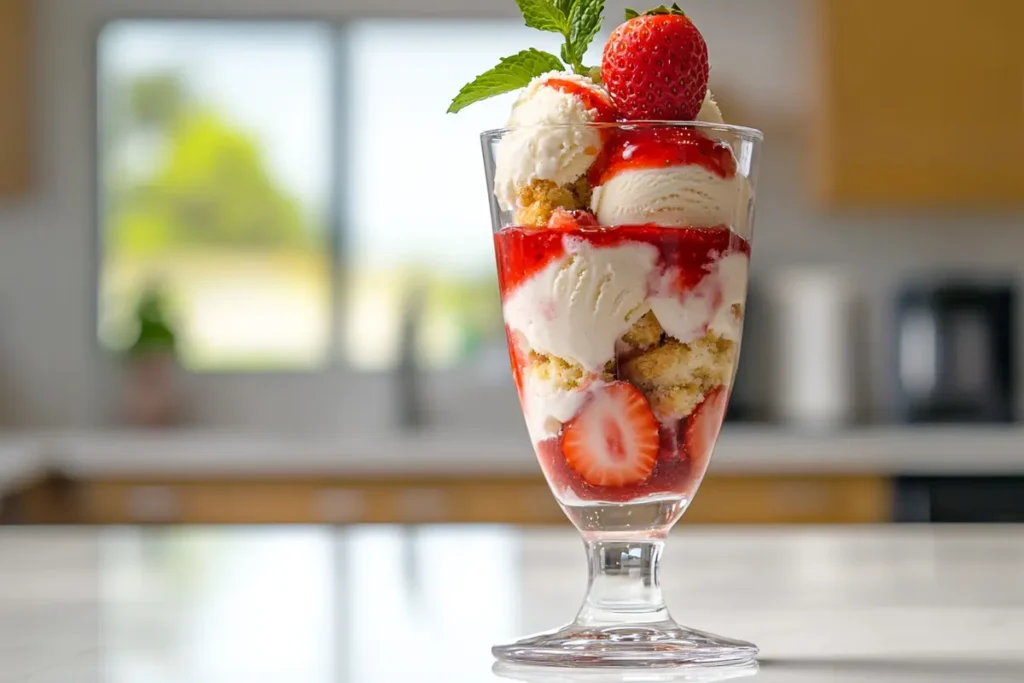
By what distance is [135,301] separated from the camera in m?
3.73

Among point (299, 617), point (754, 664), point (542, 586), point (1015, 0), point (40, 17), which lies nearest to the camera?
point (754, 664)

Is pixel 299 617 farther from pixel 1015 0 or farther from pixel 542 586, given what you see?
pixel 1015 0

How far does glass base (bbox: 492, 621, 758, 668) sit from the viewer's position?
0.72m

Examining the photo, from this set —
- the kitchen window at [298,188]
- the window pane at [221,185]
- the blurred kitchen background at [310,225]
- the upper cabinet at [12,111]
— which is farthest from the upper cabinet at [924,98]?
the upper cabinet at [12,111]

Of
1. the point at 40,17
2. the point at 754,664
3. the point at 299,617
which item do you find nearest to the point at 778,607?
the point at 754,664

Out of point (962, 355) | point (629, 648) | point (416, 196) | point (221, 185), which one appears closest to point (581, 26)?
point (629, 648)

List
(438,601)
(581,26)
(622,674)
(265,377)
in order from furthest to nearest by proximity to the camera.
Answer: (265,377)
(438,601)
(581,26)
(622,674)

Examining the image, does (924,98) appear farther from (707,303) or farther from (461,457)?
(707,303)

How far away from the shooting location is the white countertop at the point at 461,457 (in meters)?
2.93

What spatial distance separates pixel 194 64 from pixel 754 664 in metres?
3.39

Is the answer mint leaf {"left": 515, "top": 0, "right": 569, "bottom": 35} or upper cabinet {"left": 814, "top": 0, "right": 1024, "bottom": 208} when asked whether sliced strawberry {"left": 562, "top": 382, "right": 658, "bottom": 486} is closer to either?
mint leaf {"left": 515, "top": 0, "right": 569, "bottom": 35}

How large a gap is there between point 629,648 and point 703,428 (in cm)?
14

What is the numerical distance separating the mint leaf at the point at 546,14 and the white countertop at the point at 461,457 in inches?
84.2

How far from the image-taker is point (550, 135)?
0.74m
